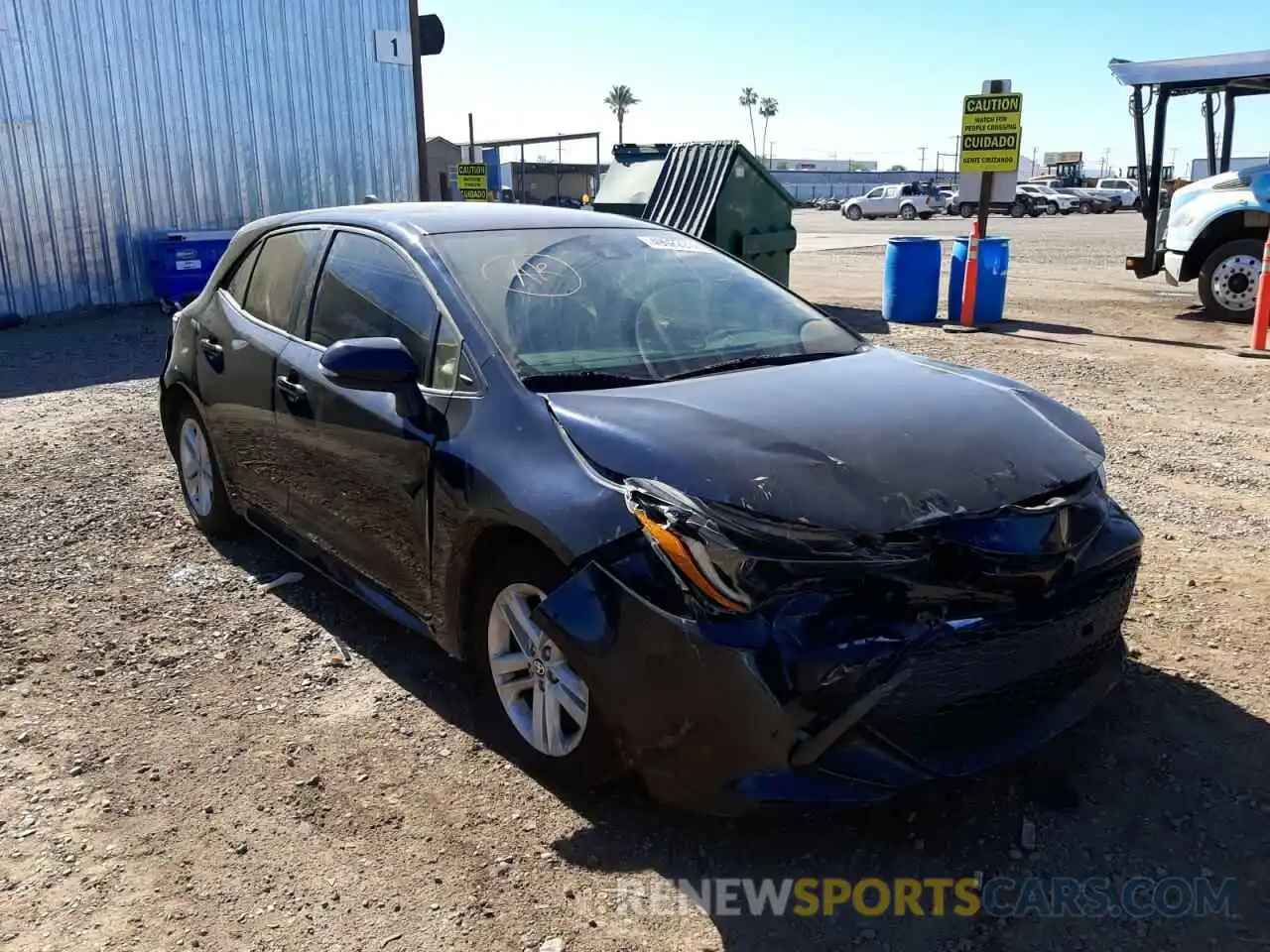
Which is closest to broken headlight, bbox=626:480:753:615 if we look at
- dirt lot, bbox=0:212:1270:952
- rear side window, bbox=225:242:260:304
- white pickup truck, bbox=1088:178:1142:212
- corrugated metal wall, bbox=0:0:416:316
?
dirt lot, bbox=0:212:1270:952

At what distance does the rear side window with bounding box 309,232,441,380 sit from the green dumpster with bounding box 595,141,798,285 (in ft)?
26.0

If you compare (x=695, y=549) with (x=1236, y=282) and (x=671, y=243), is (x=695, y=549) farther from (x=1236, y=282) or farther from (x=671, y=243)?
(x=1236, y=282)

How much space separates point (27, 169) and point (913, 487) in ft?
46.9

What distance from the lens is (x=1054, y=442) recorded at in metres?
2.98

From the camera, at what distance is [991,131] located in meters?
11.4

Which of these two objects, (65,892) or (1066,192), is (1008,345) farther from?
(1066,192)

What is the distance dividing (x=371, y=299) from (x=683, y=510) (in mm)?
1767

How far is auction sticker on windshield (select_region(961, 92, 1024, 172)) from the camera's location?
11133 mm

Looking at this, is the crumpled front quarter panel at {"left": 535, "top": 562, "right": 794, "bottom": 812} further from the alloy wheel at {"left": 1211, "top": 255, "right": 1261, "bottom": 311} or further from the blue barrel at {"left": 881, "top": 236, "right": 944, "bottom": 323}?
the alloy wheel at {"left": 1211, "top": 255, "right": 1261, "bottom": 311}

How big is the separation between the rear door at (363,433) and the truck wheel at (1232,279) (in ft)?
35.9

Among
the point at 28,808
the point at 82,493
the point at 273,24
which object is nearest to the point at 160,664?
the point at 28,808

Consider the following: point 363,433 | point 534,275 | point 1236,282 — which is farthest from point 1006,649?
point 1236,282

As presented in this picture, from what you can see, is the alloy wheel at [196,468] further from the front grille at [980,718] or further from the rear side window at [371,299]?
the front grille at [980,718]

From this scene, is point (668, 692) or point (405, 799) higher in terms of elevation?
point (668, 692)
